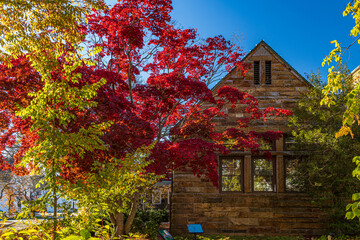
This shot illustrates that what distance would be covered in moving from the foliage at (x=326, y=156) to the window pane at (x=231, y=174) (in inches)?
82.7

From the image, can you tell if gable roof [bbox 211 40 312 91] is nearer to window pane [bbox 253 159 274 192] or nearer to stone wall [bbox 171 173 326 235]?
window pane [bbox 253 159 274 192]

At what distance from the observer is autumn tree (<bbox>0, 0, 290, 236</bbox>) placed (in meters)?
4.58

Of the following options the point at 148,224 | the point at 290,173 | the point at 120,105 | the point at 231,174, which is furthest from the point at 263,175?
the point at 120,105

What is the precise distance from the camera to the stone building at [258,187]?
11039 millimetres

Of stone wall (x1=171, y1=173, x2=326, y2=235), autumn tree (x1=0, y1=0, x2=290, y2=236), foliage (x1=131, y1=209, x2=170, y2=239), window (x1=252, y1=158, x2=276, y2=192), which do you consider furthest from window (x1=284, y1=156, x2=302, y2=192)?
foliage (x1=131, y1=209, x2=170, y2=239)

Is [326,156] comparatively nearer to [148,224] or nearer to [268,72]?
[268,72]

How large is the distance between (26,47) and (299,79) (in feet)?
31.3

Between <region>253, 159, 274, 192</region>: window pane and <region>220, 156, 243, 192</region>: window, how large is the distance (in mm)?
556

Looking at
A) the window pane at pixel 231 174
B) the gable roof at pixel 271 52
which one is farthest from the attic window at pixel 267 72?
the window pane at pixel 231 174

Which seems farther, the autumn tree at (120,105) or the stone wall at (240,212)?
the stone wall at (240,212)

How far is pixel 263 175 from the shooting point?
11633mm

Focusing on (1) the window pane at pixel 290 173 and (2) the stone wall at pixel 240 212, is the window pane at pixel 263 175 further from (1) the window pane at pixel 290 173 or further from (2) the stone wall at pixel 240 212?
(1) the window pane at pixel 290 173

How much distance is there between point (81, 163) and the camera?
6.60 m

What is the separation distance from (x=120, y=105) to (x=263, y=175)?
698 centimetres
